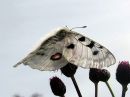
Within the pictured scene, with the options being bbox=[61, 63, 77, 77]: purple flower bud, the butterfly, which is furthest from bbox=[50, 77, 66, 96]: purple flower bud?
the butterfly

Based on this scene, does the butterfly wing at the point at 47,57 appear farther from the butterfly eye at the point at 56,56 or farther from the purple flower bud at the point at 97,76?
the purple flower bud at the point at 97,76

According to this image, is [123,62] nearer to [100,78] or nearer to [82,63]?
[100,78]

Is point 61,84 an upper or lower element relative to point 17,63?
lower

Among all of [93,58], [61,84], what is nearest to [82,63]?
[93,58]

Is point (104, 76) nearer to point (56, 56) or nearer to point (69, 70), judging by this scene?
point (69, 70)

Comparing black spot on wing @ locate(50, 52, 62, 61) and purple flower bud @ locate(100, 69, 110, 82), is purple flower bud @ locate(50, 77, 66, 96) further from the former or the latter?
black spot on wing @ locate(50, 52, 62, 61)

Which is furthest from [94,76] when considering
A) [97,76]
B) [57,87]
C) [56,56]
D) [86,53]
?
[86,53]
